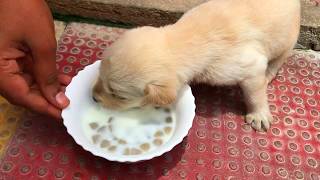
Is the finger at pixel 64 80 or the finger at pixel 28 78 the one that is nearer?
the finger at pixel 28 78

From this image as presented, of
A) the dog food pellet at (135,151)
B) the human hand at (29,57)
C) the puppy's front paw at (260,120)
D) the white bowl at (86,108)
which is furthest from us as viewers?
the puppy's front paw at (260,120)

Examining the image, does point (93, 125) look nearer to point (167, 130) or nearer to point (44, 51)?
point (167, 130)

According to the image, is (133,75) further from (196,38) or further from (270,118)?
(270,118)

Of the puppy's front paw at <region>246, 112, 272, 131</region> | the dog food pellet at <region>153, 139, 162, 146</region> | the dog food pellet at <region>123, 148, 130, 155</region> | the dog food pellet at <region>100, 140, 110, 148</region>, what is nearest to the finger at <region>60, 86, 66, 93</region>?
the dog food pellet at <region>100, 140, 110, 148</region>

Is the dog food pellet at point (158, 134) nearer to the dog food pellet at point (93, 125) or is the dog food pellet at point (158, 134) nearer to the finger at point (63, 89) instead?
the dog food pellet at point (93, 125)

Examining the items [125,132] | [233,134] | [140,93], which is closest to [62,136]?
[125,132]

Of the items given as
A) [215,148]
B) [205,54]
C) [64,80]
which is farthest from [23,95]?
[215,148]

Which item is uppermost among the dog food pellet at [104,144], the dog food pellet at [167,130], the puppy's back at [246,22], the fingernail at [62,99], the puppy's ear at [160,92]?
the puppy's back at [246,22]

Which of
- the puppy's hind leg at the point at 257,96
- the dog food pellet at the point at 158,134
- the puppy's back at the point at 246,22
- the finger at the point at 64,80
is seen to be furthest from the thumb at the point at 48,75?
the puppy's hind leg at the point at 257,96
